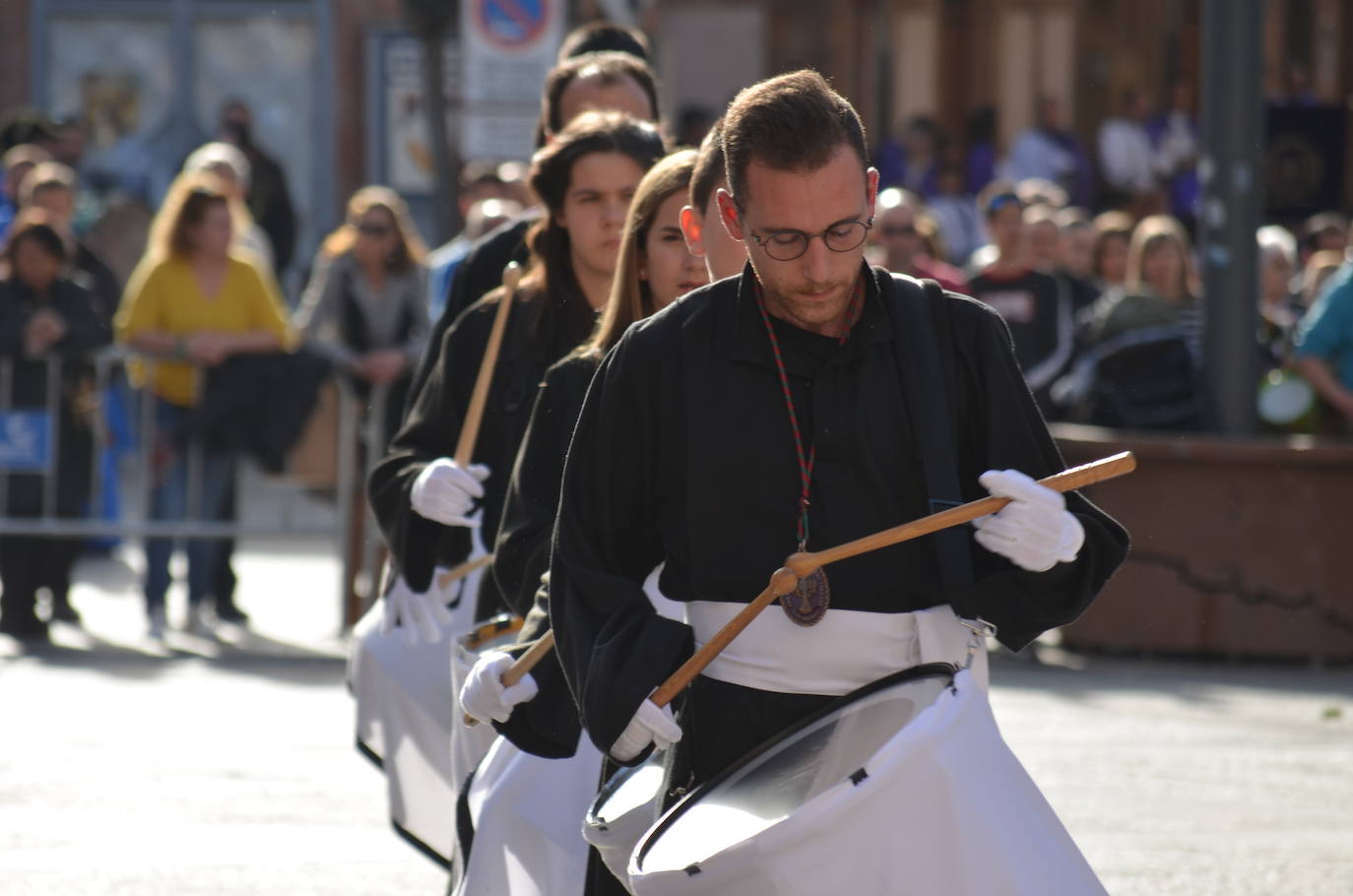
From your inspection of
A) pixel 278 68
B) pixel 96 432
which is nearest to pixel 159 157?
pixel 278 68

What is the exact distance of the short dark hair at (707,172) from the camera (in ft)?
13.0

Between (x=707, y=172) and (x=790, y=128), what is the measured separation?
25.8 inches

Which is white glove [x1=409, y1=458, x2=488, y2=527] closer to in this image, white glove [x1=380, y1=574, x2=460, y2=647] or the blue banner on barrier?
white glove [x1=380, y1=574, x2=460, y2=647]

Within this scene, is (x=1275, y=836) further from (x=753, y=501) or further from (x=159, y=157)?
(x=159, y=157)

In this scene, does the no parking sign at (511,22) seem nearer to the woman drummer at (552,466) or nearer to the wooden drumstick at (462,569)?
the wooden drumstick at (462,569)

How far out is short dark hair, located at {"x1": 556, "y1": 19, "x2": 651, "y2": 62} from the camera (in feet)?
23.8

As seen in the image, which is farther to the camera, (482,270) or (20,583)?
(20,583)

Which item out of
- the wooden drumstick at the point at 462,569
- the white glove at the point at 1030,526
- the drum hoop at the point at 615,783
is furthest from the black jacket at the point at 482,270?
the white glove at the point at 1030,526

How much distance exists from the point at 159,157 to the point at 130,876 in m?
16.8

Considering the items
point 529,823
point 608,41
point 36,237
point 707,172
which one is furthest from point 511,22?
point 529,823

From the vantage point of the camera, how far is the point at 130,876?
6.13 m

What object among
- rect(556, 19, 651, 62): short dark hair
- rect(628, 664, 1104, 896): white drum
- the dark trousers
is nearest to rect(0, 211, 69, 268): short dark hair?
the dark trousers

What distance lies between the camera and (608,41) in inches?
288

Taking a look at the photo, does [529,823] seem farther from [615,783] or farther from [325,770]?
[325,770]
